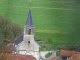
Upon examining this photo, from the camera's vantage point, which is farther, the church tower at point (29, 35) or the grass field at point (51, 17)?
the grass field at point (51, 17)

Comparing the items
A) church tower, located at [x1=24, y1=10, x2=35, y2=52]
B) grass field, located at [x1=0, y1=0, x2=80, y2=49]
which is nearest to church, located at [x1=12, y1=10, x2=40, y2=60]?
church tower, located at [x1=24, y1=10, x2=35, y2=52]

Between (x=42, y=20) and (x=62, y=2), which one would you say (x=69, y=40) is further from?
(x=62, y=2)

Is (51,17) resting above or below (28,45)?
above

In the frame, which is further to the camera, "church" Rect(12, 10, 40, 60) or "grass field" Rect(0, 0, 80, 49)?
"grass field" Rect(0, 0, 80, 49)

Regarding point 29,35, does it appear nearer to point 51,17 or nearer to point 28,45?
point 28,45

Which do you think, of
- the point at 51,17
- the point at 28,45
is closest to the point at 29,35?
the point at 28,45

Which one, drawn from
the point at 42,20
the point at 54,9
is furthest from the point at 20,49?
the point at 54,9

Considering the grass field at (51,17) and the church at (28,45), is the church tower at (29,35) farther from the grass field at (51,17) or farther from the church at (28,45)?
the grass field at (51,17)

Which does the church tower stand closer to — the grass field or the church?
the church

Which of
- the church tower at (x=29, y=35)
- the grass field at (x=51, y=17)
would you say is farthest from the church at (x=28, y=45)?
the grass field at (x=51, y=17)
